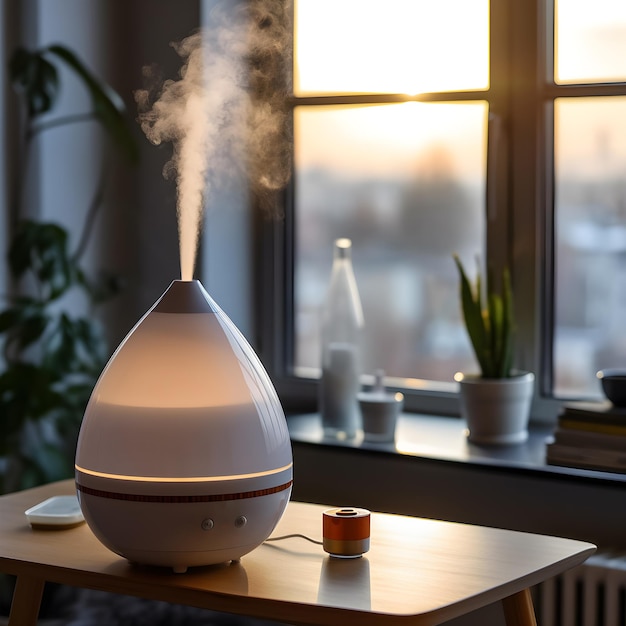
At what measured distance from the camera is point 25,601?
154 centimetres

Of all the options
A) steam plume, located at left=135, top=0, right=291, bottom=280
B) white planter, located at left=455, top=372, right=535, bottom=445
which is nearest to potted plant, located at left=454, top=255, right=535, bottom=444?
white planter, located at left=455, top=372, right=535, bottom=445

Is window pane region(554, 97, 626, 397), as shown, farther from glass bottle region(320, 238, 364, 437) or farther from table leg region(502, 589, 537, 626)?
table leg region(502, 589, 537, 626)

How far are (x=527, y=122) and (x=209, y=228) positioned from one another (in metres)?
0.76

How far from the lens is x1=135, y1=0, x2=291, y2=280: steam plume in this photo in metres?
2.65

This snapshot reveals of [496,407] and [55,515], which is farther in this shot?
[496,407]

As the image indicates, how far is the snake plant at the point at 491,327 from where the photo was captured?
2.24 metres

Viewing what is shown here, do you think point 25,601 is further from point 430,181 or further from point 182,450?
point 430,181

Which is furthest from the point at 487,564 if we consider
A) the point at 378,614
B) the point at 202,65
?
the point at 202,65

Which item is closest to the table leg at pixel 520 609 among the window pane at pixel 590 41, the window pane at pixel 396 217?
the window pane at pixel 396 217

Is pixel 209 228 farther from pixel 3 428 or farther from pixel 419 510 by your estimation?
pixel 419 510

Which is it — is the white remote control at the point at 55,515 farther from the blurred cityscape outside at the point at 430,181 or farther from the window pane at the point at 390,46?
the window pane at the point at 390,46

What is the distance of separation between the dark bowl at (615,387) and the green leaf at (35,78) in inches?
51.4

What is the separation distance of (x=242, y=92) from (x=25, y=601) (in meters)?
1.46

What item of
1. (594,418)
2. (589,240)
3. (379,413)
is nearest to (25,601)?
(379,413)
